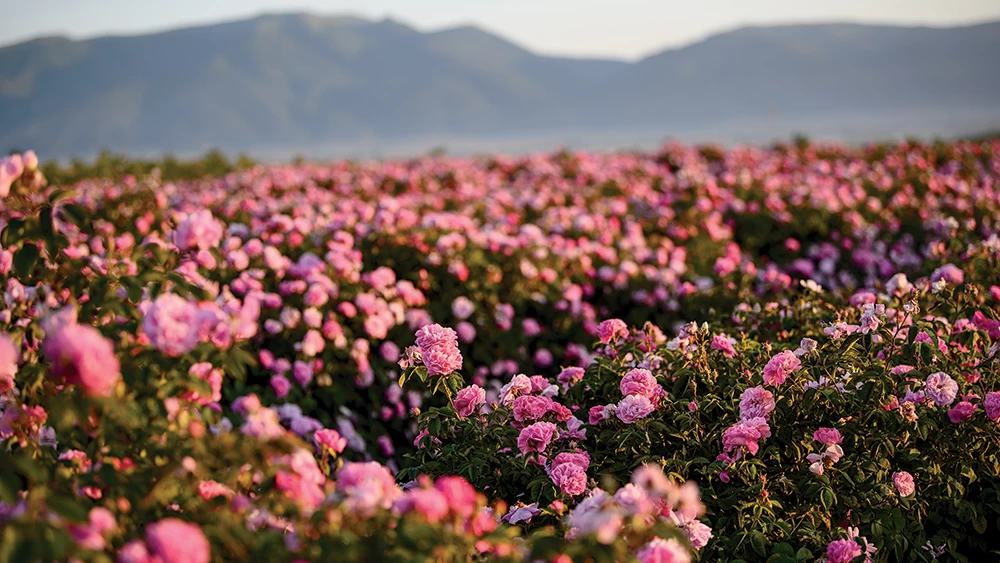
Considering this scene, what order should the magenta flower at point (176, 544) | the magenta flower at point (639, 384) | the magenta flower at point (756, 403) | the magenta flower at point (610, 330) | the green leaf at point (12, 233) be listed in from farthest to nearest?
the magenta flower at point (610, 330) → the magenta flower at point (639, 384) → the magenta flower at point (756, 403) → the green leaf at point (12, 233) → the magenta flower at point (176, 544)

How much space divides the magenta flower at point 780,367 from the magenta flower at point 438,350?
3.37ft

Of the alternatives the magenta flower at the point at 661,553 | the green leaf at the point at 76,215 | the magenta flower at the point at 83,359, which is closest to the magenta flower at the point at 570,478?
the magenta flower at the point at 661,553

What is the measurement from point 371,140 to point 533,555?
7247 inches

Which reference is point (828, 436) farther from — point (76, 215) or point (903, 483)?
point (76, 215)

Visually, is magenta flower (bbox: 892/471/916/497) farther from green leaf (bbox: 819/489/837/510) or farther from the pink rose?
the pink rose

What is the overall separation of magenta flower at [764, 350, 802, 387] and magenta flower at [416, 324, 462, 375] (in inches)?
40.4

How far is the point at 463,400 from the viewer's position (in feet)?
9.52

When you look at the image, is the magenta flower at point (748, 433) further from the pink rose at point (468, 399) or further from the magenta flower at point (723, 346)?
the pink rose at point (468, 399)

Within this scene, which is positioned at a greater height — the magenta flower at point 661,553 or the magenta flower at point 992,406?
the magenta flower at point 661,553

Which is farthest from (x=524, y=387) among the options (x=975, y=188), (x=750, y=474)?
(x=975, y=188)

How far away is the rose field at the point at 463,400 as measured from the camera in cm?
169

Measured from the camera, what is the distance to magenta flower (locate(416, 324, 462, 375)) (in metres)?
2.78

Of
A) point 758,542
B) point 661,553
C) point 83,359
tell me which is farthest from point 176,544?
point 758,542

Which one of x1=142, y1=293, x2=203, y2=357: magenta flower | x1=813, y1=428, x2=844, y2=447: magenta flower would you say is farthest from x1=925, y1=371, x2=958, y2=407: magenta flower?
x1=142, y1=293, x2=203, y2=357: magenta flower
